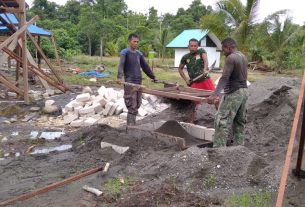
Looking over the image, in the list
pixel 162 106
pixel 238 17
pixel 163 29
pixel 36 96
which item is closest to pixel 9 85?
pixel 36 96

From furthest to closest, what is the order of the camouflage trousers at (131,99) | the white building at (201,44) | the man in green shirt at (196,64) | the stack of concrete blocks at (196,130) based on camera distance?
the white building at (201,44), the man in green shirt at (196,64), the camouflage trousers at (131,99), the stack of concrete blocks at (196,130)

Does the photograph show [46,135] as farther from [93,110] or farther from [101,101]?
[101,101]

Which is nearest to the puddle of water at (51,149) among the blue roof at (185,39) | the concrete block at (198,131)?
the concrete block at (198,131)

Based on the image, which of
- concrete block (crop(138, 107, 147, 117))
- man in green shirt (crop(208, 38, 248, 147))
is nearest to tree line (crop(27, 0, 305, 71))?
concrete block (crop(138, 107, 147, 117))

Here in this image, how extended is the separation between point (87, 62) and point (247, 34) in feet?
47.9

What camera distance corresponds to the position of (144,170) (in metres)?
5.07

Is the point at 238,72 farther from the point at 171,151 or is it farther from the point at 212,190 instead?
the point at 212,190

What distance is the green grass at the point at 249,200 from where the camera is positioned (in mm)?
4023

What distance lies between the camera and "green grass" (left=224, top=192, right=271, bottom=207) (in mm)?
4023

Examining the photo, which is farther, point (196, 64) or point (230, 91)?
point (196, 64)

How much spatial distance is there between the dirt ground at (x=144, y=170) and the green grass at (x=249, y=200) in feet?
0.08

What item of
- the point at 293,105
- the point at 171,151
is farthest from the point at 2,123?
the point at 293,105

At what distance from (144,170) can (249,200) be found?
150 cm

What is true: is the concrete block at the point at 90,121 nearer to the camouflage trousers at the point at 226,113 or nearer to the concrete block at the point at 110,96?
the concrete block at the point at 110,96
